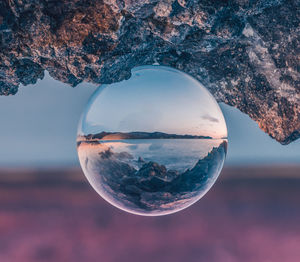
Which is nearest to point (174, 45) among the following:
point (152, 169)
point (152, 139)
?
point (152, 139)

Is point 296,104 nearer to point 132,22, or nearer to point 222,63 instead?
point 222,63

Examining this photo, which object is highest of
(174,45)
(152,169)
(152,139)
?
(174,45)

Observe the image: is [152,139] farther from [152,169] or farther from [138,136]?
[152,169]

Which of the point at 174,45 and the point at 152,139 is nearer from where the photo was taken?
the point at 152,139

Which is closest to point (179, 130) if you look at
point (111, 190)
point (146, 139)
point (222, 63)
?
point (146, 139)

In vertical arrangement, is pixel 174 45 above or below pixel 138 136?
above

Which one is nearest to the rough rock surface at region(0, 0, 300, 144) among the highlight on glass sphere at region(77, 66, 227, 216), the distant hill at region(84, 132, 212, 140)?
the highlight on glass sphere at region(77, 66, 227, 216)

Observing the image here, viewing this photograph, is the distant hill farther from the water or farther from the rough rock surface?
the rough rock surface

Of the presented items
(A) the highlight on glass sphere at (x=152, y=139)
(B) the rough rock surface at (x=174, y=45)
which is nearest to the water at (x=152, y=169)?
(A) the highlight on glass sphere at (x=152, y=139)
